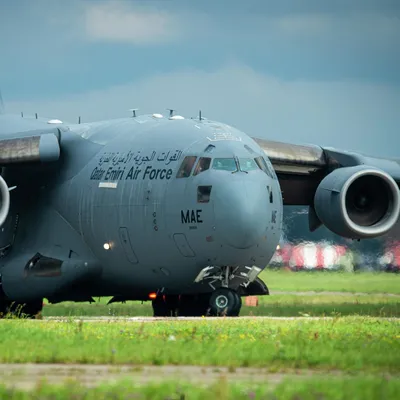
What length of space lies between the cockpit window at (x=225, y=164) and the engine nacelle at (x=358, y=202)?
3.50 m

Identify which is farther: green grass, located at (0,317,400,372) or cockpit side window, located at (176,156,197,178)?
cockpit side window, located at (176,156,197,178)

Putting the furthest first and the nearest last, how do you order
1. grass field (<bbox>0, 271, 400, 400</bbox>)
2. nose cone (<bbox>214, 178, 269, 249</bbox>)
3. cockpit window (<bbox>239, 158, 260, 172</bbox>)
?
1. cockpit window (<bbox>239, 158, 260, 172</bbox>)
2. nose cone (<bbox>214, 178, 269, 249</bbox>)
3. grass field (<bbox>0, 271, 400, 400</bbox>)

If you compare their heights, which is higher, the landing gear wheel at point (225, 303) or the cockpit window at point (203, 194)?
the cockpit window at point (203, 194)

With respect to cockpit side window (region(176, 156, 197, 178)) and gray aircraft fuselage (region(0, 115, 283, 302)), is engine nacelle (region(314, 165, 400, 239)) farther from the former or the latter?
cockpit side window (region(176, 156, 197, 178))

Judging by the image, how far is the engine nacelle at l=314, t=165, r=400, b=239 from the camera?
2644 cm

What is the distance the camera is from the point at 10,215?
27.4m

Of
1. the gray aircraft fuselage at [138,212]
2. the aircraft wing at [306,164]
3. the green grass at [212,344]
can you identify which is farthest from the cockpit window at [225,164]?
the green grass at [212,344]

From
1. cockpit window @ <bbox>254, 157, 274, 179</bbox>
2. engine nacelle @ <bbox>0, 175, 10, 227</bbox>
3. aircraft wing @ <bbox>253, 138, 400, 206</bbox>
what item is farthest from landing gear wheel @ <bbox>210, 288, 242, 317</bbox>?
aircraft wing @ <bbox>253, 138, 400, 206</bbox>

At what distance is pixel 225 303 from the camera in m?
23.7

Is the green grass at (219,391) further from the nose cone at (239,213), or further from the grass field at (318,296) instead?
the grass field at (318,296)

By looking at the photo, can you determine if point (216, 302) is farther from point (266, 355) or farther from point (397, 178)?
point (266, 355)

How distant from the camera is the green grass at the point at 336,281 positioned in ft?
114

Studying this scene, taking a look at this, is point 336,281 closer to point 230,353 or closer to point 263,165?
point 263,165

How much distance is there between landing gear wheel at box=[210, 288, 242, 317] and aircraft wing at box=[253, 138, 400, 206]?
548cm
